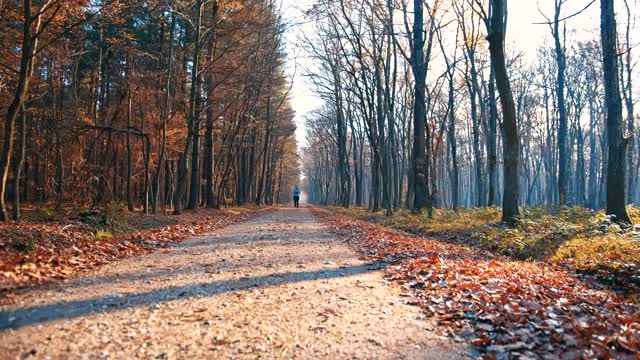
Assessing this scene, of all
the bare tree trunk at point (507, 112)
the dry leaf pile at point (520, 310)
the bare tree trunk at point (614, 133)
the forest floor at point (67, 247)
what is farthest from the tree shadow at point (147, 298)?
the bare tree trunk at point (614, 133)

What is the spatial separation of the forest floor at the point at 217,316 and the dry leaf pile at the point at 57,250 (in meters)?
0.27

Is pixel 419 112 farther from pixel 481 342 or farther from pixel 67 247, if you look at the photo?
pixel 481 342

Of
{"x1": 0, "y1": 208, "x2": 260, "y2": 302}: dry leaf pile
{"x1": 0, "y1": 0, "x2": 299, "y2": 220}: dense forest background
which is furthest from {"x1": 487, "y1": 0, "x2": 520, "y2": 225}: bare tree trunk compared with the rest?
{"x1": 0, "y1": 0, "x2": 299, "y2": 220}: dense forest background

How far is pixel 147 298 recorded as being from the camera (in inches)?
179

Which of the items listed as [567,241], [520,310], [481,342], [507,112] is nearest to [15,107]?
[481,342]

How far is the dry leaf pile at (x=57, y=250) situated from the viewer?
470 cm

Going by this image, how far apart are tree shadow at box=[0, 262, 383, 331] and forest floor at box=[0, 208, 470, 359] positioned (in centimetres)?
1

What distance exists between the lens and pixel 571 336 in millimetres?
3469

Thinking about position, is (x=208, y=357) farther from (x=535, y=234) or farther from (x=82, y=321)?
(x=535, y=234)

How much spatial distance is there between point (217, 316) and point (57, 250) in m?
4.04

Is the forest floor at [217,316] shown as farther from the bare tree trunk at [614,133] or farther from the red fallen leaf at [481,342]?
the bare tree trunk at [614,133]

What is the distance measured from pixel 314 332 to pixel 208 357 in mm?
1052

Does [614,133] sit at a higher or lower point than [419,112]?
lower

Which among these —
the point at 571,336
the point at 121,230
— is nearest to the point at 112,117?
the point at 121,230
